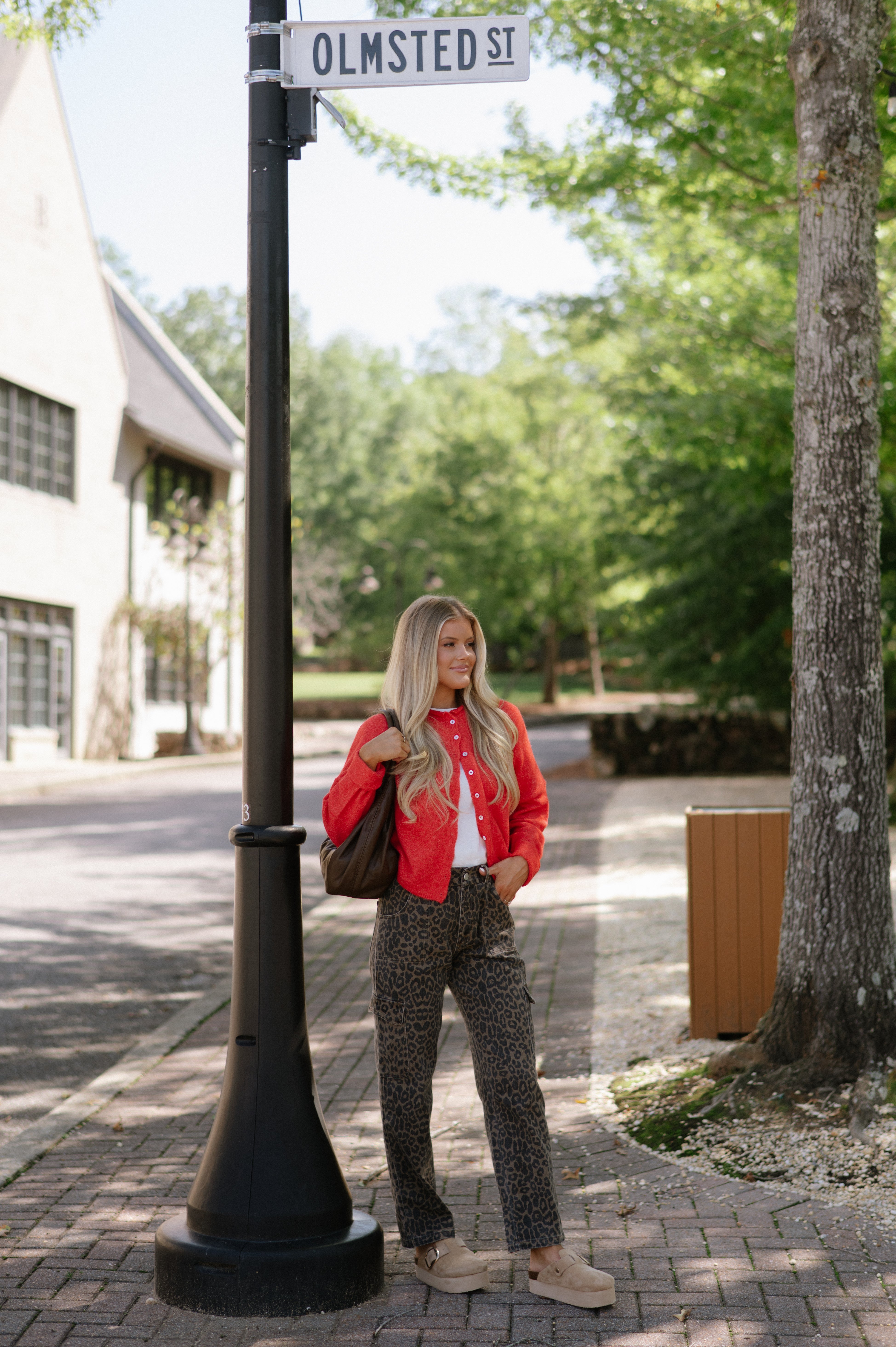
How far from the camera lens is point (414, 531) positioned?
149ft

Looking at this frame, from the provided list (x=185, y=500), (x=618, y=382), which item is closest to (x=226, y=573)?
(x=185, y=500)

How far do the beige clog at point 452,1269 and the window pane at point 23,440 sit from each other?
2247 cm

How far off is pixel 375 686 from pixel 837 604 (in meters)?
46.8

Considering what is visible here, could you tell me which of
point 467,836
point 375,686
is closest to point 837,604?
point 467,836

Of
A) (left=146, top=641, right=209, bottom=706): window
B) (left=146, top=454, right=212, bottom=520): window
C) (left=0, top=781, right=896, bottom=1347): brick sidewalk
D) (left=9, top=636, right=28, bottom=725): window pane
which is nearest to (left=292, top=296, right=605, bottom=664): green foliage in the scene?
(left=146, top=454, right=212, bottom=520): window

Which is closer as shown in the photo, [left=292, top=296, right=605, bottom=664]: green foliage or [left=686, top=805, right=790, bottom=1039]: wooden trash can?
[left=686, top=805, right=790, bottom=1039]: wooden trash can

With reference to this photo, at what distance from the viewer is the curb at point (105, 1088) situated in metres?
4.75

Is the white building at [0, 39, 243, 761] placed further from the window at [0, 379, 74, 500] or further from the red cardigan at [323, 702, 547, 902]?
the red cardigan at [323, 702, 547, 902]

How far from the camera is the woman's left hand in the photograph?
11.7 feet

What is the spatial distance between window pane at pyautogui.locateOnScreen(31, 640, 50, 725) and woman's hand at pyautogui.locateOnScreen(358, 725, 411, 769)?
73.9 feet

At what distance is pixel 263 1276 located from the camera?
339cm

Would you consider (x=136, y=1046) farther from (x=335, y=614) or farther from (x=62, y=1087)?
(x=335, y=614)

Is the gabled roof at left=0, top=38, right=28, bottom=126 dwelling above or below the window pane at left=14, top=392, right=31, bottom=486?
above

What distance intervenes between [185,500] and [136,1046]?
25872mm
